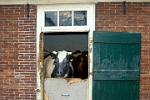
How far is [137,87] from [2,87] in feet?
9.50

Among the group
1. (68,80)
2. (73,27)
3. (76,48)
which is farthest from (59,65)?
(73,27)

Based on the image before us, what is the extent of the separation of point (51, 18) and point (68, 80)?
1396mm

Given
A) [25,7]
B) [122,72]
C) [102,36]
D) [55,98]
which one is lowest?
[55,98]

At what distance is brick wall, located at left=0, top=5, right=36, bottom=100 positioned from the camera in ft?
31.6

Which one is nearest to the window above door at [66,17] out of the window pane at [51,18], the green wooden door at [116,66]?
the window pane at [51,18]

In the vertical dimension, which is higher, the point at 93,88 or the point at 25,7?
the point at 25,7

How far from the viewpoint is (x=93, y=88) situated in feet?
30.8

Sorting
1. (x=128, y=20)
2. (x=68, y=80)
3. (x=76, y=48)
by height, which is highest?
(x=128, y=20)

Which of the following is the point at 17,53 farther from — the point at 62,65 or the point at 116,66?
the point at 116,66

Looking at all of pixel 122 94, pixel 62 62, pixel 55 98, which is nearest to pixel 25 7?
pixel 62 62

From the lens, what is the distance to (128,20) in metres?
9.50

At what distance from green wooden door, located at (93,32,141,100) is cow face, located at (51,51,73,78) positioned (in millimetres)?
591

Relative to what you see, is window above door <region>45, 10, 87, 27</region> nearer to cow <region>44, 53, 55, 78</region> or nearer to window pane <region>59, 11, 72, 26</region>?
window pane <region>59, 11, 72, 26</region>

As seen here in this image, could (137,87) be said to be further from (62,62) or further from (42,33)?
(42,33)
